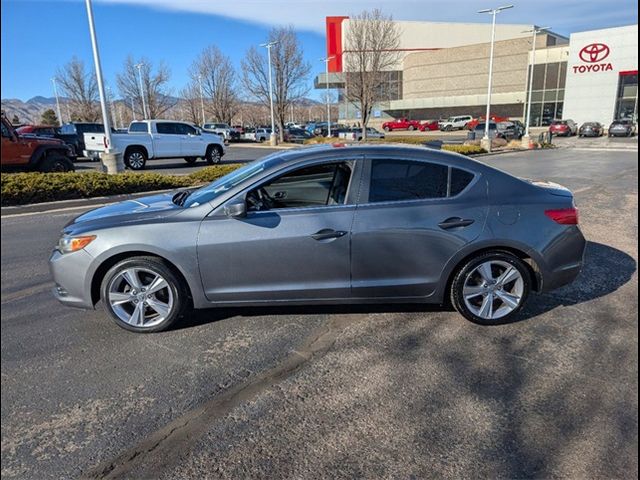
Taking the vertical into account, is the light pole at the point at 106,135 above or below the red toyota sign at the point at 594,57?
below

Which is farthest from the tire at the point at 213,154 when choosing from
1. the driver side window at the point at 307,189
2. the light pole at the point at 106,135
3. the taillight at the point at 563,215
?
the taillight at the point at 563,215

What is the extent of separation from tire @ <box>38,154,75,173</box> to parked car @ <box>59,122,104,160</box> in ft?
31.0

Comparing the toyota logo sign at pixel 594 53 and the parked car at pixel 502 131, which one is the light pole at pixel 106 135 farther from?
the toyota logo sign at pixel 594 53

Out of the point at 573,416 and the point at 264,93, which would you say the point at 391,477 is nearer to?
the point at 573,416

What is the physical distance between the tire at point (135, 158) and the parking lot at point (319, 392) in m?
13.4

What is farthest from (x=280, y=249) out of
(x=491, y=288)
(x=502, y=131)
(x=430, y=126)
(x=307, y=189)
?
(x=430, y=126)

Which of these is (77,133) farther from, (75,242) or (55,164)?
(75,242)

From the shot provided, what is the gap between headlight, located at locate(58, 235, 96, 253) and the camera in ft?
11.0

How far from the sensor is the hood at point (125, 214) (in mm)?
3426

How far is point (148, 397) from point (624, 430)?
2.74m

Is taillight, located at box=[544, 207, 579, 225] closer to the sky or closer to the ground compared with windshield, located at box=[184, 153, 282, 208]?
closer to the ground

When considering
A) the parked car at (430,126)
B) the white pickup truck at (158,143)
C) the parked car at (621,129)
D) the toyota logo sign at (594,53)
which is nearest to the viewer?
the white pickup truck at (158,143)

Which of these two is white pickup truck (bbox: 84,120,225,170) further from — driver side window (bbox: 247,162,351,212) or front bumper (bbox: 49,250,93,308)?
driver side window (bbox: 247,162,351,212)

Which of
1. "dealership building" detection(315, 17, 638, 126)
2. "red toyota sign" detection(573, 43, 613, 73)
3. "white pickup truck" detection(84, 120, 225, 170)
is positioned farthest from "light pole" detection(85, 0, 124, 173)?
"red toyota sign" detection(573, 43, 613, 73)
